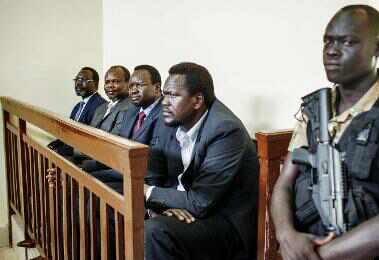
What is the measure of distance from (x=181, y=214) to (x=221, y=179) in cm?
20

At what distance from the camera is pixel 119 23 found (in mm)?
3898

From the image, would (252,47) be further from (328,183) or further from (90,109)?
(90,109)

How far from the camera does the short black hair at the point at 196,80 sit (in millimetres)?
1837

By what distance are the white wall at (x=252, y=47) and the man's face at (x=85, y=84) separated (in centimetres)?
66

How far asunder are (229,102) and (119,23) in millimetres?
1780

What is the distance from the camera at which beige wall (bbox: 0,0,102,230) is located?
12.9ft

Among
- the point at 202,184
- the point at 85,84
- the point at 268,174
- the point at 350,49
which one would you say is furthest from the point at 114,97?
the point at 350,49

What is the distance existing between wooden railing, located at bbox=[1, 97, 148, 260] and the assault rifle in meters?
0.50

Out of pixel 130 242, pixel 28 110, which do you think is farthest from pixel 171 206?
pixel 28 110

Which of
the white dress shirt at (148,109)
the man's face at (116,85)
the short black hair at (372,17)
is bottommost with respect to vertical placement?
the white dress shirt at (148,109)

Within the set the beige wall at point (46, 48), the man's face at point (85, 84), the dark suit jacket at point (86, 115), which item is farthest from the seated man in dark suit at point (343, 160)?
the beige wall at point (46, 48)

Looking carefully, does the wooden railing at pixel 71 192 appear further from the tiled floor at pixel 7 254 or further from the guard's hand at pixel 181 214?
the tiled floor at pixel 7 254

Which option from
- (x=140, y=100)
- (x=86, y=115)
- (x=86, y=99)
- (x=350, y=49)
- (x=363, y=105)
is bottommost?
(x=86, y=115)

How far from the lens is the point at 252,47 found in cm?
233
